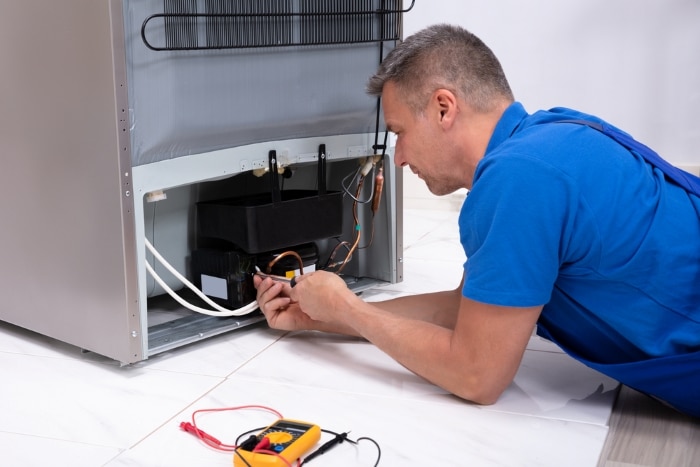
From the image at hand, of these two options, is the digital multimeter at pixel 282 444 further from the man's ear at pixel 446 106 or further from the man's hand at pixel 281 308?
the man's ear at pixel 446 106

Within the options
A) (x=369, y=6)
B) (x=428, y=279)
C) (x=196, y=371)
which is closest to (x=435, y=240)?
(x=428, y=279)

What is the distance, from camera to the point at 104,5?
142 centimetres

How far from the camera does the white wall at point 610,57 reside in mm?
3061

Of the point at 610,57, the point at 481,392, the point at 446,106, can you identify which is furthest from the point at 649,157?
the point at 610,57

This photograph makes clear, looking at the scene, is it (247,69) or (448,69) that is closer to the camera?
(448,69)

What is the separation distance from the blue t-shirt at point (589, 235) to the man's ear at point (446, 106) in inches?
4.8

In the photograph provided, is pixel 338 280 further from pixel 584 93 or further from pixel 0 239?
pixel 584 93

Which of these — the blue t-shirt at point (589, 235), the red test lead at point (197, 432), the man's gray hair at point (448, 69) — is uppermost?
the man's gray hair at point (448, 69)

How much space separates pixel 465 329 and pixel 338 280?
369mm

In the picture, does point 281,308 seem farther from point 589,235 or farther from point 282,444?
point 589,235

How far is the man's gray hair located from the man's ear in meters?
0.01

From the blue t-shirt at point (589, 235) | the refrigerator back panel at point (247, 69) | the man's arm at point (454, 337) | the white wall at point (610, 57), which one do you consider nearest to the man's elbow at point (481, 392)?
the man's arm at point (454, 337)

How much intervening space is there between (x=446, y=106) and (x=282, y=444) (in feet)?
2.03

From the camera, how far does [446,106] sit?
55.5 inches
